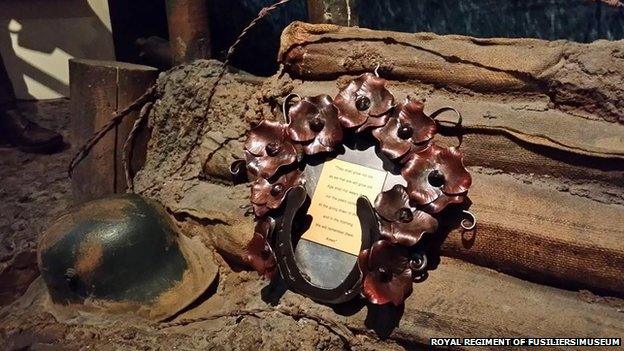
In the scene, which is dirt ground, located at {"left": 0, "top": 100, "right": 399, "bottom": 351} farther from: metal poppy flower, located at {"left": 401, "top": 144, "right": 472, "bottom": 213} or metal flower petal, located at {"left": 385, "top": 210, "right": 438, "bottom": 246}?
metal poppy flower, located at {"left": 401, "top": 144, "right": 472, "bottom": 213}

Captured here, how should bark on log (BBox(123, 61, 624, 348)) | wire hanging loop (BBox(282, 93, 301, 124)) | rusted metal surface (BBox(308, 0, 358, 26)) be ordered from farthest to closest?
rusted metal surface (BBox(308, 0, 358, 26)) → wire hanging loop (BBox(282, 93, 301, 124)) → bark on log (BBox(123, 61, 624, 348))

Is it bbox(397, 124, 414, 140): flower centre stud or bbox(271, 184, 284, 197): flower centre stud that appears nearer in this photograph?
bbox(397, 124, 414, 140): flower centre stud

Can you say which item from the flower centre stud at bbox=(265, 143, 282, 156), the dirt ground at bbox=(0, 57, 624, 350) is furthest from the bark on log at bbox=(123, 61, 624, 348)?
the flower centre stud at bbox=(265, 143, 282, 156)

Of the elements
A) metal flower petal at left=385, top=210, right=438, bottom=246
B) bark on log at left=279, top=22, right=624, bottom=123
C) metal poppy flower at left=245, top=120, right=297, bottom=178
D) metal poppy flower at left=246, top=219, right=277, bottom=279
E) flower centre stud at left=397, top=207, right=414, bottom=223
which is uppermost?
bark on log at left=279, top=22, right=624, bottom=123

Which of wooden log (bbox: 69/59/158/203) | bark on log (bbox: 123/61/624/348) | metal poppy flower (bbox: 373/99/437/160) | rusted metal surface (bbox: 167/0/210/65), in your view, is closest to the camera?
bark on log (bbox: 123/61/624/348)

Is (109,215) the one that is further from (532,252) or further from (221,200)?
(532,252)

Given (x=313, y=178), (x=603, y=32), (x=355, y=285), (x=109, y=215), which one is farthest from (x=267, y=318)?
(x=603, y=32)
